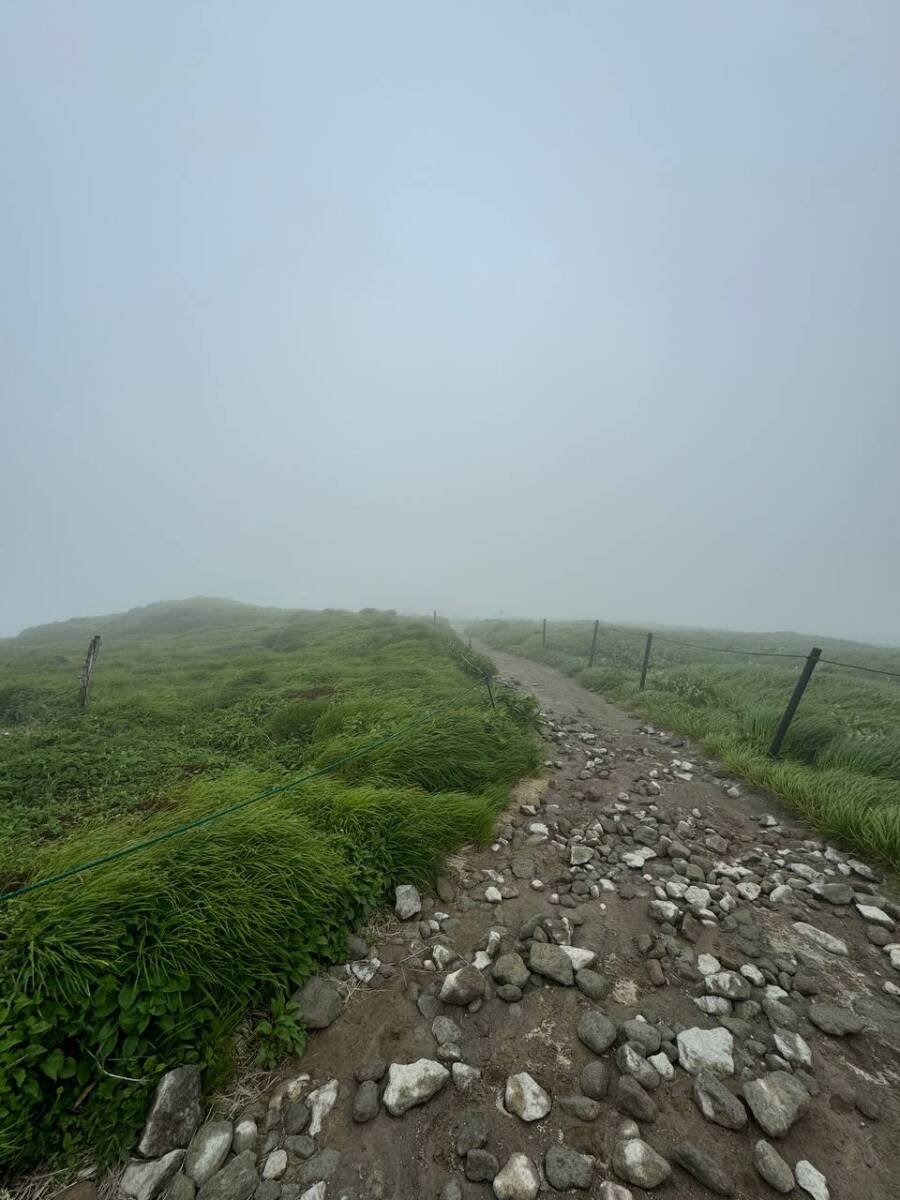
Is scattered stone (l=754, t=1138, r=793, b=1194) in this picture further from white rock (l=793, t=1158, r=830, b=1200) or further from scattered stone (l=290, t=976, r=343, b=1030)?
scattered stone (l=290, t=976, r=343, b=1030)

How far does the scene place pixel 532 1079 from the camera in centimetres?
284

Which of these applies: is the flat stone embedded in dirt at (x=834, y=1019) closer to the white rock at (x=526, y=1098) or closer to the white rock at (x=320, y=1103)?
the white rock at (x=526, y=1098)

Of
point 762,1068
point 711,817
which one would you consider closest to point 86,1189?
point 762,1068

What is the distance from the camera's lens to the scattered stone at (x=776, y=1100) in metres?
2.55

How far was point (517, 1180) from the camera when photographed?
2355mm

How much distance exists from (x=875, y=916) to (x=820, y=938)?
73cm

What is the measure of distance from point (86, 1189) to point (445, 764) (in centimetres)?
465

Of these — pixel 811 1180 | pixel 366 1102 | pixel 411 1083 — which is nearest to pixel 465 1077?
pixel 411 1083

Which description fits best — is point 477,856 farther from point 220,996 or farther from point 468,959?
point 220,996

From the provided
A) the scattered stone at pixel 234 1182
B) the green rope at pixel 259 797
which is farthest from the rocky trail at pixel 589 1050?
the green rope at pixel 259 797

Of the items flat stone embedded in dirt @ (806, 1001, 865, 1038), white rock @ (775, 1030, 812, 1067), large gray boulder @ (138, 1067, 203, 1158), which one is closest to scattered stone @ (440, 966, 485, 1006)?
large gray boulder @ (138, 1067, 203, 1158)

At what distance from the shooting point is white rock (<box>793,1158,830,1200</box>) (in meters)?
2.29

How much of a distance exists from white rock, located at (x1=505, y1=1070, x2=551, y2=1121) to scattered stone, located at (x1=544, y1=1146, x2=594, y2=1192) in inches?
7.2

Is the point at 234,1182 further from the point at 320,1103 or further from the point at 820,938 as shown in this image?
the point at 820,938
